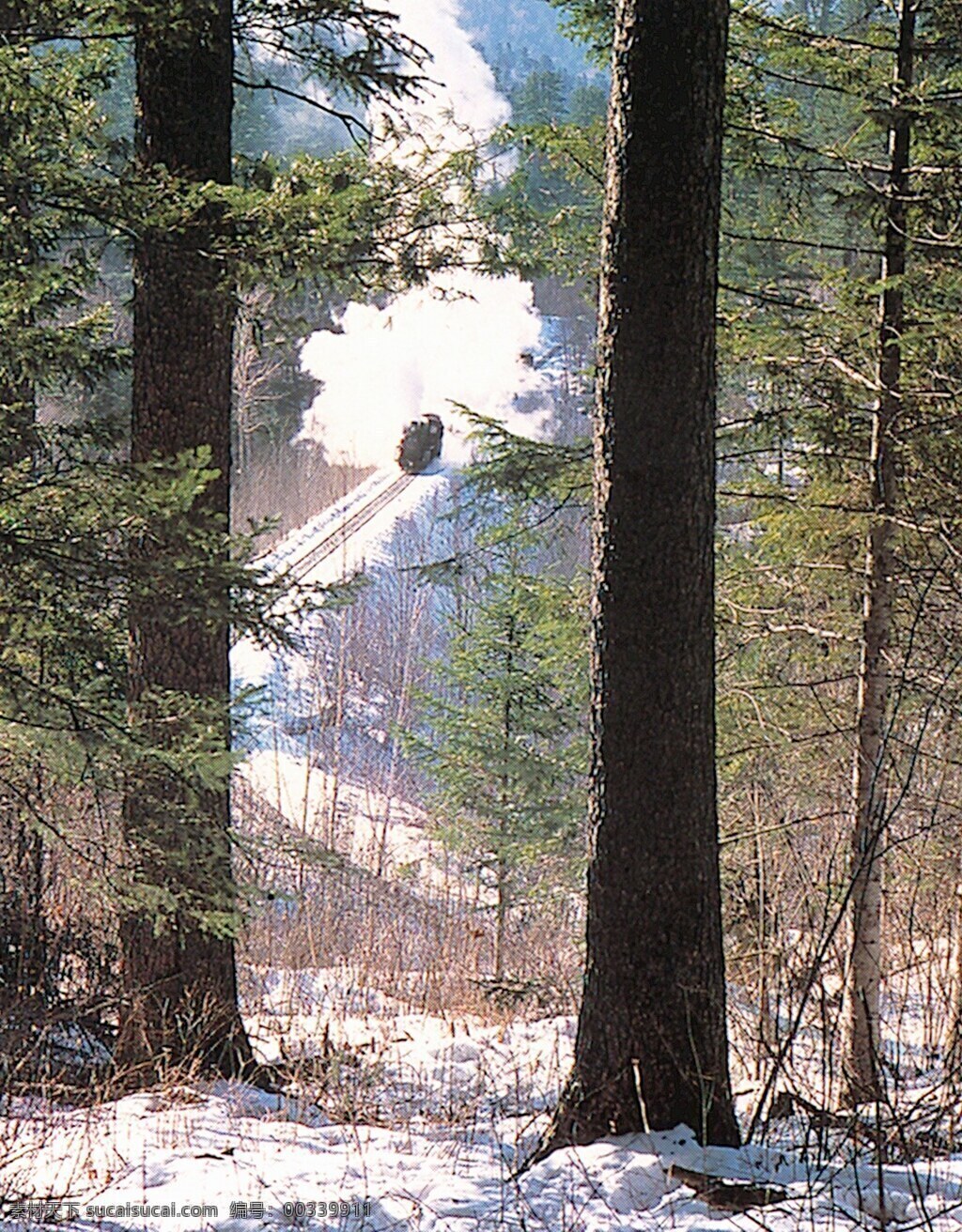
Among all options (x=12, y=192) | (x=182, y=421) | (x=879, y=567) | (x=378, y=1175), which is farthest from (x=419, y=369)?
(x=378, y=1175)

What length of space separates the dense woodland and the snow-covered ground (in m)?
0.15

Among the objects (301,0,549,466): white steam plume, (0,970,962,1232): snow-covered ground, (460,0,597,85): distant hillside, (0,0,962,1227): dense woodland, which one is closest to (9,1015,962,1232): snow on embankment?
(0,970,962,1232): snow-covered ground

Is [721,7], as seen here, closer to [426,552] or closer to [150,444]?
[150,444]

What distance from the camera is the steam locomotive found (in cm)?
3072

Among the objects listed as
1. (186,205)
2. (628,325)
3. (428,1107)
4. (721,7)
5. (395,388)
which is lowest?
(428,1107)

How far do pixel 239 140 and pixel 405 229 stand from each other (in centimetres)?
2934

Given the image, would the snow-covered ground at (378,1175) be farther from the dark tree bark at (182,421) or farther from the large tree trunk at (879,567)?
the large tree trunk at (879,567)

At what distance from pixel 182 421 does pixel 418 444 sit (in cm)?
2546

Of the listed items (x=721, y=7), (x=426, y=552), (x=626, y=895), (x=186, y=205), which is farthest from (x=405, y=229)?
(x=426, y=552)

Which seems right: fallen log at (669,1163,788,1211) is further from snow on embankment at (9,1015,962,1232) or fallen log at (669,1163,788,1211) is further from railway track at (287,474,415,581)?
railway track at (287,474,415,581)

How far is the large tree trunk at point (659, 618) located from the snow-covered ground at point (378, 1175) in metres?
0.24

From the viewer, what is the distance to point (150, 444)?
5488mm

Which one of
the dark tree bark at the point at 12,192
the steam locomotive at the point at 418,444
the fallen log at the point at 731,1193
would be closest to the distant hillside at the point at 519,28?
the steam locomotive at the point at 418,444

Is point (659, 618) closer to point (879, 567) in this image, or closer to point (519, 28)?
point (879, 567)
